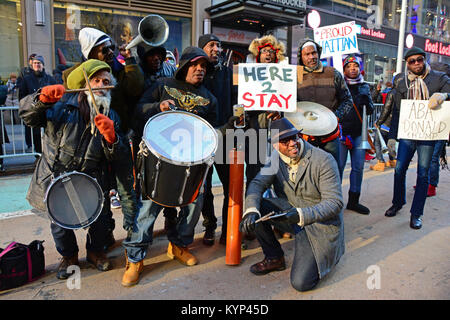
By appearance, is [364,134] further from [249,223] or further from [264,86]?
[249,223]

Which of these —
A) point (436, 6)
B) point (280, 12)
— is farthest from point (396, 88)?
point (436, 6)

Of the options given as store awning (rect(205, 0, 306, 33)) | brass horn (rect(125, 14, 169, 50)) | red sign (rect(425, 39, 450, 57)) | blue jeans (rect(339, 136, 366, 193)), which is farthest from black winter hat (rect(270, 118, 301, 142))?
red sign (rect(425, 39, 450, 57))

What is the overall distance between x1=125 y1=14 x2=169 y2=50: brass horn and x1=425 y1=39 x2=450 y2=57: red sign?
77.6 feet

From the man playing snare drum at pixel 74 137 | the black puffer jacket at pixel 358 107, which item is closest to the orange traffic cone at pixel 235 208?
the man playing snare drum at pixel 74 137

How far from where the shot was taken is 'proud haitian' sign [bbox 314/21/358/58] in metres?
7.14

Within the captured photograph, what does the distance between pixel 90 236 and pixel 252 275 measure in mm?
1442

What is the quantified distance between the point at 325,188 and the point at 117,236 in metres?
2.26

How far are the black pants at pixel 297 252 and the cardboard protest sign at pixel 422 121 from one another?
Answer: 2081 millimetres

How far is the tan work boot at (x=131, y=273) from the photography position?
A: 2912mm

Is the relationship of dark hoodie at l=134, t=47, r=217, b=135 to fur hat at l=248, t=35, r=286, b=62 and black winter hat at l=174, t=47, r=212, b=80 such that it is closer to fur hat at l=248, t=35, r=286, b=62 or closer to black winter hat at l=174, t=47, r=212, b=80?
black winter hat at l=174, t=47, r=212, b=80

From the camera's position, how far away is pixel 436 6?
24672mm

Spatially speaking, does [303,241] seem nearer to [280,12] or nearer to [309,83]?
[309,83]

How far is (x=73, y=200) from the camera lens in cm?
272

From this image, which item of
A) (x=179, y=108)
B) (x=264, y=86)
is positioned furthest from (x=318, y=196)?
(x=179, y=108)
